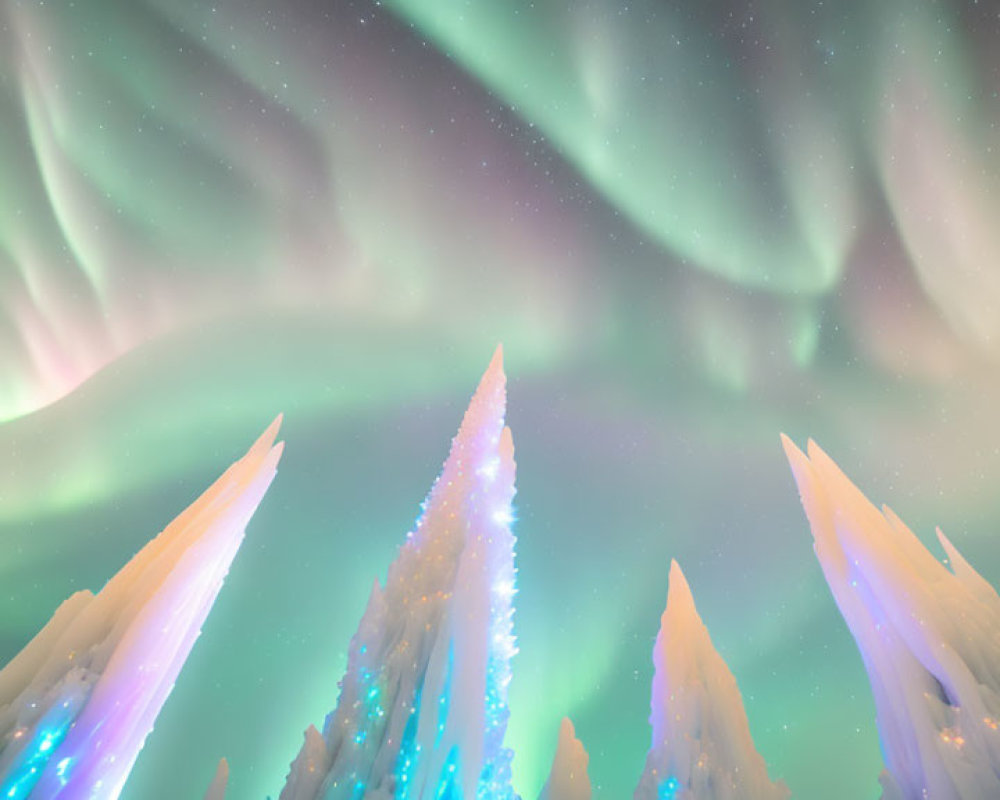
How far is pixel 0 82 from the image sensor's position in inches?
513

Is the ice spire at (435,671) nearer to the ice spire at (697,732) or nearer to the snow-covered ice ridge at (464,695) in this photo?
the snow-covered ice ridge at (464,695)

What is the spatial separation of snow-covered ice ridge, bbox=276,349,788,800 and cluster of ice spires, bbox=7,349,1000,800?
2 cm

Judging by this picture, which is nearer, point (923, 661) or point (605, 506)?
point (923, 661)

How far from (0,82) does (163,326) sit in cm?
577

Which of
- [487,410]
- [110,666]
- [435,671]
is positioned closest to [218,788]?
[110,666]

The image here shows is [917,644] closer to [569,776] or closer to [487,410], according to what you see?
[569,776]

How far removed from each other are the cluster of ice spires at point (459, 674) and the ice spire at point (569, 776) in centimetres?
2

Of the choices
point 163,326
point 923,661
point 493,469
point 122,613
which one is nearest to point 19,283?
point 163,326

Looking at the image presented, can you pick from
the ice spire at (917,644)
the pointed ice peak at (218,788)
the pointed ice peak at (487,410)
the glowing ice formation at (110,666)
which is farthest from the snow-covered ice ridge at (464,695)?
the glowing ice formation at (110,666)

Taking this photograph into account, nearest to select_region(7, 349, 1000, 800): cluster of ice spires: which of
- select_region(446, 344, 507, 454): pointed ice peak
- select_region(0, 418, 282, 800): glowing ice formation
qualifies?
select_region(0, 418, 282, 800): glowing ice formation

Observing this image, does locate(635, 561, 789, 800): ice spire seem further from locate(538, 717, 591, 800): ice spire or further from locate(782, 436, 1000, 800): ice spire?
locate(782, 436, 1000, 800): ice spire

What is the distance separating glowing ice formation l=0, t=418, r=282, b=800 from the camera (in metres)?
7.02

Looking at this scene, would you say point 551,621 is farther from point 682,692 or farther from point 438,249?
point 438,249

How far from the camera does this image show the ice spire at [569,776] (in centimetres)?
880
